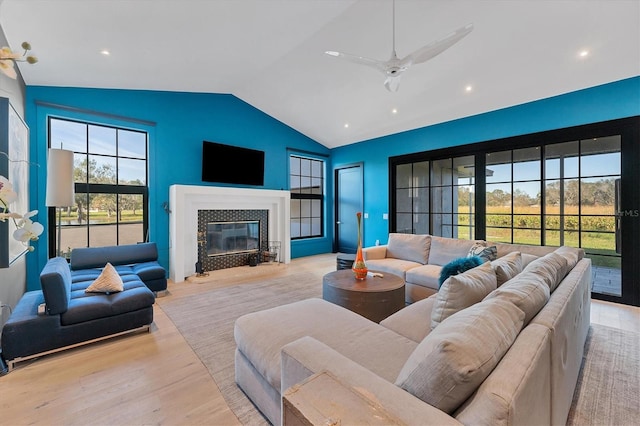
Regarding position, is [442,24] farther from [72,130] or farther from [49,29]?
[72,130]

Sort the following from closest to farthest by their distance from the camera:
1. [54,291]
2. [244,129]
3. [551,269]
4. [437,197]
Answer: [551,269], [54,291], [437,197], [244,129]

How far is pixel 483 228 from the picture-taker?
15.9 feet

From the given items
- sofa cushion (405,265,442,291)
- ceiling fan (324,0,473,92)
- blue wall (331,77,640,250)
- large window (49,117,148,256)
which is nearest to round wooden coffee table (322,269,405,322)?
sofa cushion (405,265,442,291)

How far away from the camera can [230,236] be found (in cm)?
561

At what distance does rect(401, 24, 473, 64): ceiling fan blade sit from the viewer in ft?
7.57

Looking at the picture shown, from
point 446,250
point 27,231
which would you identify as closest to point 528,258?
point 446,250

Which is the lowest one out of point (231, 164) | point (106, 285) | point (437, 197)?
point (106, 285)

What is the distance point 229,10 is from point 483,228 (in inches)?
190

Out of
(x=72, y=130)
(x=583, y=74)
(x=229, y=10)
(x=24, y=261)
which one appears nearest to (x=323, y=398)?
(x=229, y=10)

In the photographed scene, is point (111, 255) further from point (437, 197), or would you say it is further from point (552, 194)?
point (552, 194)

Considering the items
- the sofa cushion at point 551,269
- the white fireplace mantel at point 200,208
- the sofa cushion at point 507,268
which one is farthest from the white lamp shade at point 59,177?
the sofa cushion at point 551,269

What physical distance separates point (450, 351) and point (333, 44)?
404cm

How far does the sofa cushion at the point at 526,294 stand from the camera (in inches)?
51.1

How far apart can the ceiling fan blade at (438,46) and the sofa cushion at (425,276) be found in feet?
7.51
